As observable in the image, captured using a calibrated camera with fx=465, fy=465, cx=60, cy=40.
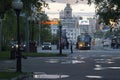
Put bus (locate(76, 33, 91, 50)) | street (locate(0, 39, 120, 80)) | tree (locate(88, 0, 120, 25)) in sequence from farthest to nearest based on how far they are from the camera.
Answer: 1. bus (locate(76, 33, 91, 50))
2. tree (locate(88, 0, 120, 25))
3. street (locate(0, 39, 120, 80))

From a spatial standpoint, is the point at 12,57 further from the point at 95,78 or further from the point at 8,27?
the point at 8,27

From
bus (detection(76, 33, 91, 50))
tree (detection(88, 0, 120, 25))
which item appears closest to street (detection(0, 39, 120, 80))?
tree (detection(88, 0, 120, 25))

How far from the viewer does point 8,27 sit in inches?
3735

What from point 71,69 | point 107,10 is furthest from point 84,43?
point 71,69

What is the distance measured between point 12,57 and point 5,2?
19.1ft

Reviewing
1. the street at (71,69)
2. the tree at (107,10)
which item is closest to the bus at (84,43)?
the tree at (107,10)

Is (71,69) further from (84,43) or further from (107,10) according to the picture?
(84,43)

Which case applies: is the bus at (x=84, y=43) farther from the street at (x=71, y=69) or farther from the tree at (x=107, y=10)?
the street at (x=71, y=69)

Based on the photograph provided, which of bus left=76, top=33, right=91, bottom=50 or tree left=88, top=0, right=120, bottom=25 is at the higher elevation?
tree left=88, top=0, right=120, bottom=25

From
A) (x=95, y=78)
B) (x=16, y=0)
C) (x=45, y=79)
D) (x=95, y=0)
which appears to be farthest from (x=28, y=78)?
(x=95, y=0)

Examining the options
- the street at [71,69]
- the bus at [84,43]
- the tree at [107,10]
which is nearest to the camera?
the street at [71,69]

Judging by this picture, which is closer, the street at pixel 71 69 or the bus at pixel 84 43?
the street at pixel 71 69

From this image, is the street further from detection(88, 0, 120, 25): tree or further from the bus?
the bus

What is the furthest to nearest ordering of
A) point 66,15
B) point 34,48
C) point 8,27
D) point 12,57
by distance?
point 66,15 < point 8,27 < point 34,48 < point 12,57
